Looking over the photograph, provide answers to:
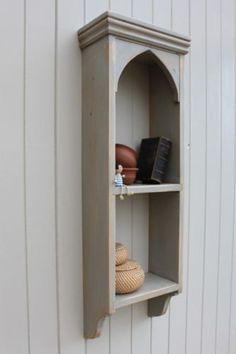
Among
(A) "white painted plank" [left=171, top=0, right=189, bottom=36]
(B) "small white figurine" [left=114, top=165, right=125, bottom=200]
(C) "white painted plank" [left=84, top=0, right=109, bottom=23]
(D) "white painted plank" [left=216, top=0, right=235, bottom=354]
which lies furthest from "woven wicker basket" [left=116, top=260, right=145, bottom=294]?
(A) "white painted plank" [left=171, top=0, right=189, bottom=36]

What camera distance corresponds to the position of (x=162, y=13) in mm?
1135

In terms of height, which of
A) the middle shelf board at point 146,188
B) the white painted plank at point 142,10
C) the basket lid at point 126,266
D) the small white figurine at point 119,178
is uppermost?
the white painted plank at point 142,10

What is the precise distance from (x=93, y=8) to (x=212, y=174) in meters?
0.78

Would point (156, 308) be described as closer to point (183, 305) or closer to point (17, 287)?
point (183, 305)

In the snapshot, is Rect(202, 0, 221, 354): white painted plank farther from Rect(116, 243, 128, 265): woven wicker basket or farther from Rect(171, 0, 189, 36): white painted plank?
Rect(116, 243, 128, 265): woven wicker basket

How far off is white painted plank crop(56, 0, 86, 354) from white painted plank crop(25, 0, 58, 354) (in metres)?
0.02

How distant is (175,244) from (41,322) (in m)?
0.47

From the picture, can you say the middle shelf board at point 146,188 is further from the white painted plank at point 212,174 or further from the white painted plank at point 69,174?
the white painted plank at point 212,174

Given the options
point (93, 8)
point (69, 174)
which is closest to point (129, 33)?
point (93, 8)

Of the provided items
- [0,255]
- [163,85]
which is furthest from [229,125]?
[0,255]

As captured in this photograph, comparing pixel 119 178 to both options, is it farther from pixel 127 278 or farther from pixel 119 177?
pixel 127 278

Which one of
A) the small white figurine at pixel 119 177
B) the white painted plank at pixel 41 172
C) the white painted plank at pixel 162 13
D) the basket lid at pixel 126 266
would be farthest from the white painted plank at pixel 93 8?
the basket lid at pixel 126 266

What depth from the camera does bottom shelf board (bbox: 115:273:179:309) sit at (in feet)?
2.91

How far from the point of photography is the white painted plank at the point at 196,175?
1.24 meters
